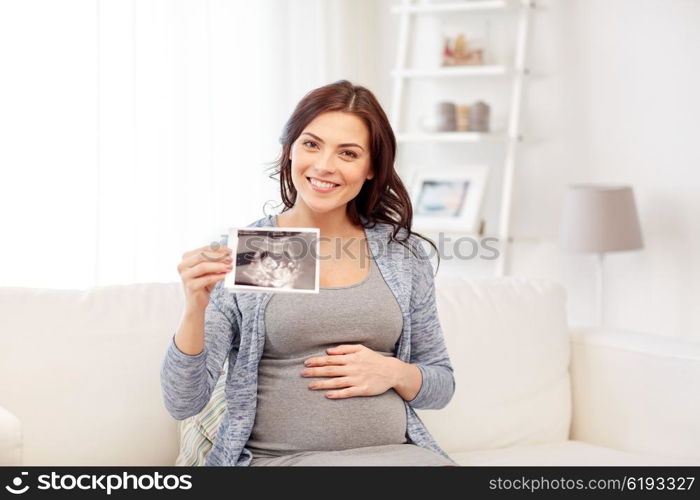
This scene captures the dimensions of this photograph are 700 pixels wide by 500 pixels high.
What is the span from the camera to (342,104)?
6.09 ft

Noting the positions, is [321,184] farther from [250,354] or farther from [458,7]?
[458,7]

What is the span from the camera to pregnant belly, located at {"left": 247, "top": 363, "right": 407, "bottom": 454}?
1.75 metres

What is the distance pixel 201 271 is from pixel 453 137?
2.33m

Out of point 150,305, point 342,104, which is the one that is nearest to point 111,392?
point 150,305

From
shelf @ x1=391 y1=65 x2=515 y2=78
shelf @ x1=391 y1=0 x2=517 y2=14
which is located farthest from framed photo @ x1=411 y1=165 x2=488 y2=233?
shelf @ x1=391 y1=0 x2=517 y2=14

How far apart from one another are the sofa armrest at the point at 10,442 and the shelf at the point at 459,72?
267 cm

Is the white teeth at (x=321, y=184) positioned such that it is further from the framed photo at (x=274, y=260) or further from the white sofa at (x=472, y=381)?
the white sofa at (x=472, y=381)

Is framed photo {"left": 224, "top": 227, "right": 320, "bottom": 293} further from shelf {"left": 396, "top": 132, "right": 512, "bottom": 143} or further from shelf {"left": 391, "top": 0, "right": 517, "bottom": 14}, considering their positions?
shelf {"left": 391, "top": 0, "right": 517, "bottom": 14}

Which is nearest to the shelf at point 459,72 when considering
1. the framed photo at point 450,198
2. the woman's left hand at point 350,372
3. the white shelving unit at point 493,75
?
the white shelving unit at point 493,75

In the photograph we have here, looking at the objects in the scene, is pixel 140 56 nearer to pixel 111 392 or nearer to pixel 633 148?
pixel 111 392

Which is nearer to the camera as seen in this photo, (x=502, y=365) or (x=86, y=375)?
(x=86, y=375)

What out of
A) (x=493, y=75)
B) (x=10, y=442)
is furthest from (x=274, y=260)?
(x=493, y=75)

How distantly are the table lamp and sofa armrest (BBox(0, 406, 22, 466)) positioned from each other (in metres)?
2.49

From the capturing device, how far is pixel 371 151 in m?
1.89
